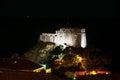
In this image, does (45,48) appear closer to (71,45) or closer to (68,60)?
(71,45)

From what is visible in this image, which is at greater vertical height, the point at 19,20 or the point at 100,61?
the point at 19,20

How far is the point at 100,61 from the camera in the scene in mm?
30109

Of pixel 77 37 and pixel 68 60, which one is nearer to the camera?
pixel 68 60

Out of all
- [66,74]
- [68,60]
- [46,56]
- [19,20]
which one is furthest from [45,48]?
[19,20]

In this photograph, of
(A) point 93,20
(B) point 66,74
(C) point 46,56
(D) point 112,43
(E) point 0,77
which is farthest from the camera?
(A) point 93,20

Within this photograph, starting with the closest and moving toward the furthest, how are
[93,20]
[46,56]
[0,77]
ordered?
[0,77]
[46,56]
[93,20]

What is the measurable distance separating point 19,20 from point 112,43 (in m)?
28.9

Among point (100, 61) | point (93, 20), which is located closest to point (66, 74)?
point (100, 61)

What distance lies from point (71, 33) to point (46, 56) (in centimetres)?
276

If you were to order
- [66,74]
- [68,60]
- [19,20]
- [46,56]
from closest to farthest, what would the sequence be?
[66,74]
[68,60]
[46,56]
[19,20]

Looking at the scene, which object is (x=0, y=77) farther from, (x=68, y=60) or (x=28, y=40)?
(x=28, y=40)

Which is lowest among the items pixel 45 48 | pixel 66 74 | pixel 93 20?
pixel 66 74

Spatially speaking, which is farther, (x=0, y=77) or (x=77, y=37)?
(x=77, y=37)

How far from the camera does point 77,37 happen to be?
32.4 m
